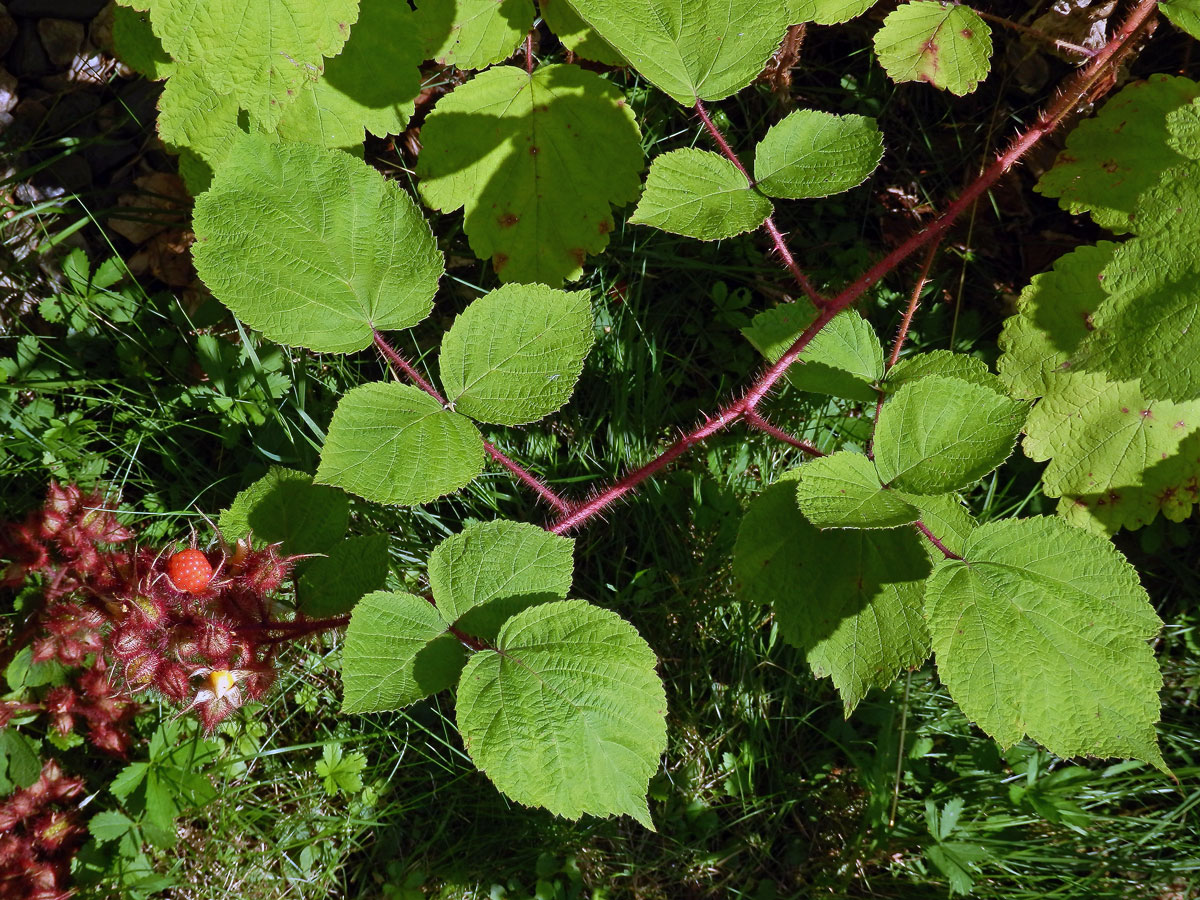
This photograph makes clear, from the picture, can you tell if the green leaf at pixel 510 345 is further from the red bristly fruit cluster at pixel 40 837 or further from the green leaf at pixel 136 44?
the red bristly fruit cluster at pixel 40 837

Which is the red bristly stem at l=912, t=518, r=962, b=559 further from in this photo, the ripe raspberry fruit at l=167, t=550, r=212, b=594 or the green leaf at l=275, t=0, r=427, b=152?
the green leaf at l=275, t=0, r=427, b=152

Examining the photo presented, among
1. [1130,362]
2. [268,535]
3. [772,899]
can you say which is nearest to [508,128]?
[268,535]

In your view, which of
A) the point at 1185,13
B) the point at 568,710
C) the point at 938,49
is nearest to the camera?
the point at 568,710

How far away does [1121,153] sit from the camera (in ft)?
6.47

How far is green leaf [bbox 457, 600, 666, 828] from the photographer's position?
134 centimetres

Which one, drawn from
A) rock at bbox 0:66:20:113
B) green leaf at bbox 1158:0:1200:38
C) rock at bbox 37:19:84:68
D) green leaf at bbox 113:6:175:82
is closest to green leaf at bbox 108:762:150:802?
green leaf at bbox 113:6:175:82

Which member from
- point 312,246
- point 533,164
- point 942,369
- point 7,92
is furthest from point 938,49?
point 7,92

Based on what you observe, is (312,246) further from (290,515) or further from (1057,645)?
(1057,645)

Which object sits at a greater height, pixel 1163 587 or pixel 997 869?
pixel 1163 587

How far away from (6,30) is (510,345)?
2.17m

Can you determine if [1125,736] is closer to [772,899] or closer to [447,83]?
[772,899]

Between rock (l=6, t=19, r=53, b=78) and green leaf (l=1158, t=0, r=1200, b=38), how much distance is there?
2.83m

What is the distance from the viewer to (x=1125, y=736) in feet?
4.63

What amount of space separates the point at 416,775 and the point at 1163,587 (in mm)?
2149
